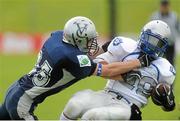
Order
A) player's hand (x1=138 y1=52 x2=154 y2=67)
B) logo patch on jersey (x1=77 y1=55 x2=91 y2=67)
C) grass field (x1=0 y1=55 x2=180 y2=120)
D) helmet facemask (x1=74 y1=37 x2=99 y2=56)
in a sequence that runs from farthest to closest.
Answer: grass field (x1=0 y1=55 x2=180 y2=120)
player's hand (x1=138 y1=52 x2=154 y2=67)
helmet facemask (x1=74 y1=37 x2=99 y2=56)
logo patch on jersey (x1=77 y1=55 x2=91 y2=67)

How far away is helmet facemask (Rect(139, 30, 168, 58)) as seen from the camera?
7.34 meters

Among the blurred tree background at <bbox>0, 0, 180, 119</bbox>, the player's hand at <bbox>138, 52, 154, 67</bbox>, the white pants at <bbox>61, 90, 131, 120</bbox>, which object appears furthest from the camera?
the blurred tree background at <bbox>0, 0, 180, 119</bbox>

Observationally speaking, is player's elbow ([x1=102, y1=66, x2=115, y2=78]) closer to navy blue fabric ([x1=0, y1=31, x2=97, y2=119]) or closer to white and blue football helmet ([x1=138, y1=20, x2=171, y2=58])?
navy blue fabric ([x1=0, y1=31, x2=97, y2=119])

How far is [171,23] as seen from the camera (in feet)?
43.4

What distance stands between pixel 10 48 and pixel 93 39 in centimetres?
1440

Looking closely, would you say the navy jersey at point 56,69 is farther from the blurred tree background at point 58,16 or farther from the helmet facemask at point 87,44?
the blurred tree background at point 58,16

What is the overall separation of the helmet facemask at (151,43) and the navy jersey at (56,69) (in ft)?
1.78

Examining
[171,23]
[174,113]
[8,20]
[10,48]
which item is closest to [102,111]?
[174,113]

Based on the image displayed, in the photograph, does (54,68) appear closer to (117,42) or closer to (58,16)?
(117,42)

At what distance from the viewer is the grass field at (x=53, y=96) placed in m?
10.4

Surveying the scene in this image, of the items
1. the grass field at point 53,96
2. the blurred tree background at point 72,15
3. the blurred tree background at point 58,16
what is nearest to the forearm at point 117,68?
the grass field at point 53,96

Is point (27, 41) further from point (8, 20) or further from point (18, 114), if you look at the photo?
point (18, 114)

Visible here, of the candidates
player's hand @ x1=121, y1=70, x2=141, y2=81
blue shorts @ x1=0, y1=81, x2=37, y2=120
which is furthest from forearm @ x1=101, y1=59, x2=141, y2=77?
blue shorts @ x1=0, y1=81, x2=37, y2=120

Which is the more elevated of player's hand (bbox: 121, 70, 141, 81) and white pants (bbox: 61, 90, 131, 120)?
player's hand (bbox: 121, 70, 141, 81)
